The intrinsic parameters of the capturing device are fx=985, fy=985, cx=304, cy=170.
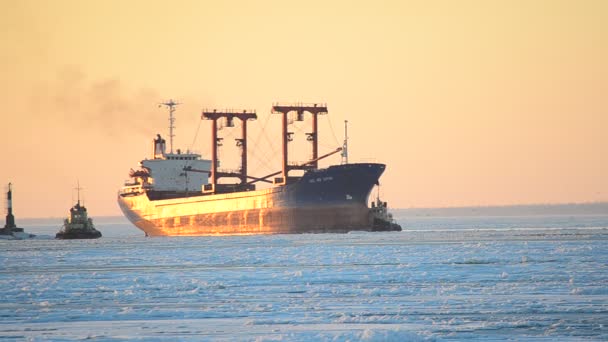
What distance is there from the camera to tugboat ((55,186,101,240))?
281ft

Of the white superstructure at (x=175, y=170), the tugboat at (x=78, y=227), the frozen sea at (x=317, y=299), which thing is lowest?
the frozen sea at (x=317, y=299)

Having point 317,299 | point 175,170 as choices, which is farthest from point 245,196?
point 317,299

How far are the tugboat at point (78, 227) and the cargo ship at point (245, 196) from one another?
9.13 metres

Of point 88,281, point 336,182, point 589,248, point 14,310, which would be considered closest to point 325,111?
point 336,182

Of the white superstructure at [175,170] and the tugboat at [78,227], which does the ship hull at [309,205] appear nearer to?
the tugboat at [78,227]

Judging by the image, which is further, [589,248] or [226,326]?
[589,248]

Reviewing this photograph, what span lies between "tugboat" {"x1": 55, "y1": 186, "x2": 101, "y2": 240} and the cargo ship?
9.13 m

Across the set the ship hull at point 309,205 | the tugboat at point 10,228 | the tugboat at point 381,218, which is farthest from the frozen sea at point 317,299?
Result: the tugboat at point 10,228

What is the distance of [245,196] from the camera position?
82625mm

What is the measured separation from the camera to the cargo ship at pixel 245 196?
7794 centimetres

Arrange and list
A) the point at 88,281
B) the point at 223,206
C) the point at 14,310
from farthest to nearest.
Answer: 1. the point at 223,206
2. the point at 88,281
3. the point at 14,310

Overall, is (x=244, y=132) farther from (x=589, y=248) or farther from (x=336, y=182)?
(x=589, y=248)

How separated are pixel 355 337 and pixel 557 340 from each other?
361 centimetres

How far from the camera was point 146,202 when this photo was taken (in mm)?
99250
